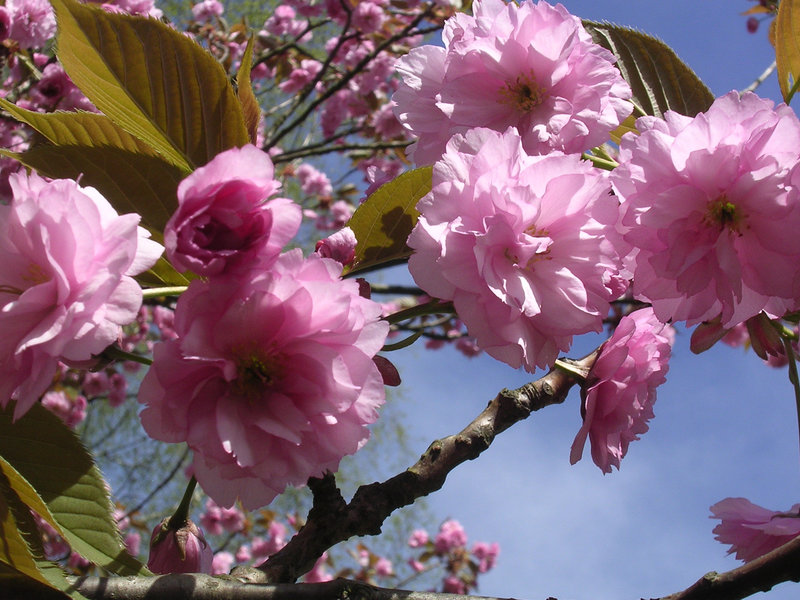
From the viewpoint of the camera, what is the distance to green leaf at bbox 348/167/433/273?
2.72ft

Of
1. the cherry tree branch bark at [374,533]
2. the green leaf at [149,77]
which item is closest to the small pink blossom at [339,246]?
the green leaf at [149,77]

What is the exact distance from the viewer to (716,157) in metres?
0.72

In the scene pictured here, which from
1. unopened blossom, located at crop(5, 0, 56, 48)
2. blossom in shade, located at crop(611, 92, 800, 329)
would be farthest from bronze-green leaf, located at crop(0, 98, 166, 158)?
unopened blossom, located at crop(5, 0, 56, 48)

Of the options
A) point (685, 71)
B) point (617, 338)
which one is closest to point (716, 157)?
point (617, 338)

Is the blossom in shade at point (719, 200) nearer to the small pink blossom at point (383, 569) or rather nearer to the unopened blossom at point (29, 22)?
the unopened blossom at point (29, 22)

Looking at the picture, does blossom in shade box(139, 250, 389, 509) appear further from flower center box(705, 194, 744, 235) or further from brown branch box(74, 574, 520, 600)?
flower center box(705, 194, 744, 235)

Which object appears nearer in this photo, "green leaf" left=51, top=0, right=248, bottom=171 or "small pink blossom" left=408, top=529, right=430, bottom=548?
"green leaf" left=51, top=0, right=248, bottom=171

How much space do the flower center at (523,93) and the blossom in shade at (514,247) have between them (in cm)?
17

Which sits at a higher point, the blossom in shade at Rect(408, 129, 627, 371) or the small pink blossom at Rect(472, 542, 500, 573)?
the blossom in shade at Rect(408, 129, 627, 371)

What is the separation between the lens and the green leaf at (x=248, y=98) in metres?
0.80

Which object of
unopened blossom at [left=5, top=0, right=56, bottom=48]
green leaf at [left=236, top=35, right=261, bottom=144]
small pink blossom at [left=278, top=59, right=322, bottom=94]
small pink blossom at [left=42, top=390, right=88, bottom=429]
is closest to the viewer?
green leaf at [left=236, top=35, right=261, bottom=144]

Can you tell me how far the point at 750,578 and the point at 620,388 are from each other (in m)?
0.28

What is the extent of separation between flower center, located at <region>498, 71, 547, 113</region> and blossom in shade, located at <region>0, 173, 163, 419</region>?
1.67 ft

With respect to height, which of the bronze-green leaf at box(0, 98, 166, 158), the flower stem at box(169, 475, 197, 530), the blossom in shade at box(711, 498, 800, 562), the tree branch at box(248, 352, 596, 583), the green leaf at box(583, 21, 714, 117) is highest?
the green leaf at box(583, 21, 714, 117)
